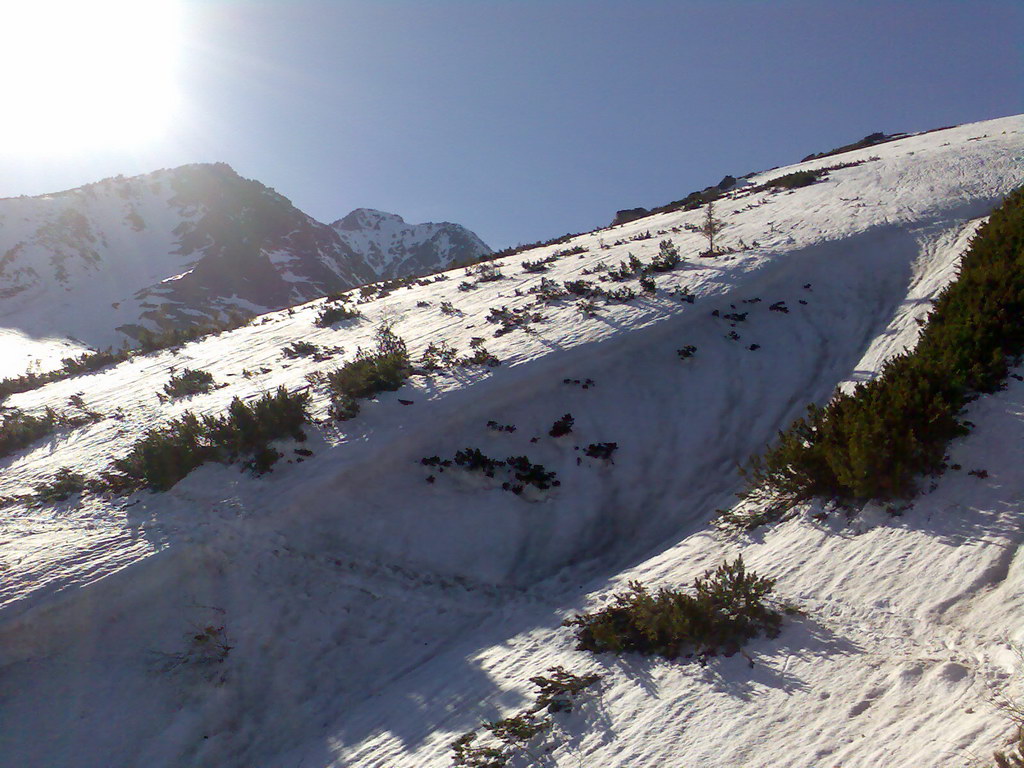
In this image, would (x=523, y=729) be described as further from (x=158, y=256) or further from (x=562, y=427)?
(x=158, y=256)

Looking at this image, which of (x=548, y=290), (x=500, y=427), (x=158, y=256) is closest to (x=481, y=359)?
(x=500, y=427)

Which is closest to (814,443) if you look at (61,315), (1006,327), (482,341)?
(1006,327)

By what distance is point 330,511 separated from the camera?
7.91m

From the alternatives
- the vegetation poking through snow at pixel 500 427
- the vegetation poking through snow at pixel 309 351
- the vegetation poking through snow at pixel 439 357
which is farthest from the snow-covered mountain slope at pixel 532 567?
the vegetation poking through snow at pixel 309 351

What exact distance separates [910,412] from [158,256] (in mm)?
93534

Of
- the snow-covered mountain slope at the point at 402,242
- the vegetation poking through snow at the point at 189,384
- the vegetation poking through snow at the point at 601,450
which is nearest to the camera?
the vegetation poking through snow at the point at 601,450

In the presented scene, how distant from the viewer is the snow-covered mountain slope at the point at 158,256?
59688mm

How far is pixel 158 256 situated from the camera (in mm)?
78438

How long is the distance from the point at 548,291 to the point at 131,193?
10393 centimetres

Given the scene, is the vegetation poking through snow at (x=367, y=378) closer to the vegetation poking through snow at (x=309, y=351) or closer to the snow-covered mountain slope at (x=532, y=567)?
the snow-covered mountain slope at (x=532, y=567)

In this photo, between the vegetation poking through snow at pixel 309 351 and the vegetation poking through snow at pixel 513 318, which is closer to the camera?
the vegetation poking through snow at pixel 513 318

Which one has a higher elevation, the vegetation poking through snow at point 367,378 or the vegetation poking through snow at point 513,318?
the vegetation poking through snow at point 513,318

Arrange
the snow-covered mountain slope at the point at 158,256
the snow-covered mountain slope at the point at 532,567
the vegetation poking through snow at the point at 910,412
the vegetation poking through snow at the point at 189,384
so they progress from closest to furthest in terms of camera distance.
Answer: the snow-covered mountain slope at the point at 532,567 → the vegetation poking through snow at the point at 910,412 → the vegetation poking through snow at the point at 189,384 → the snow-covered mountain slope at the point at 158,256

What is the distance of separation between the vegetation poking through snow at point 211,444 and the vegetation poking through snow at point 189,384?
3127 mm
